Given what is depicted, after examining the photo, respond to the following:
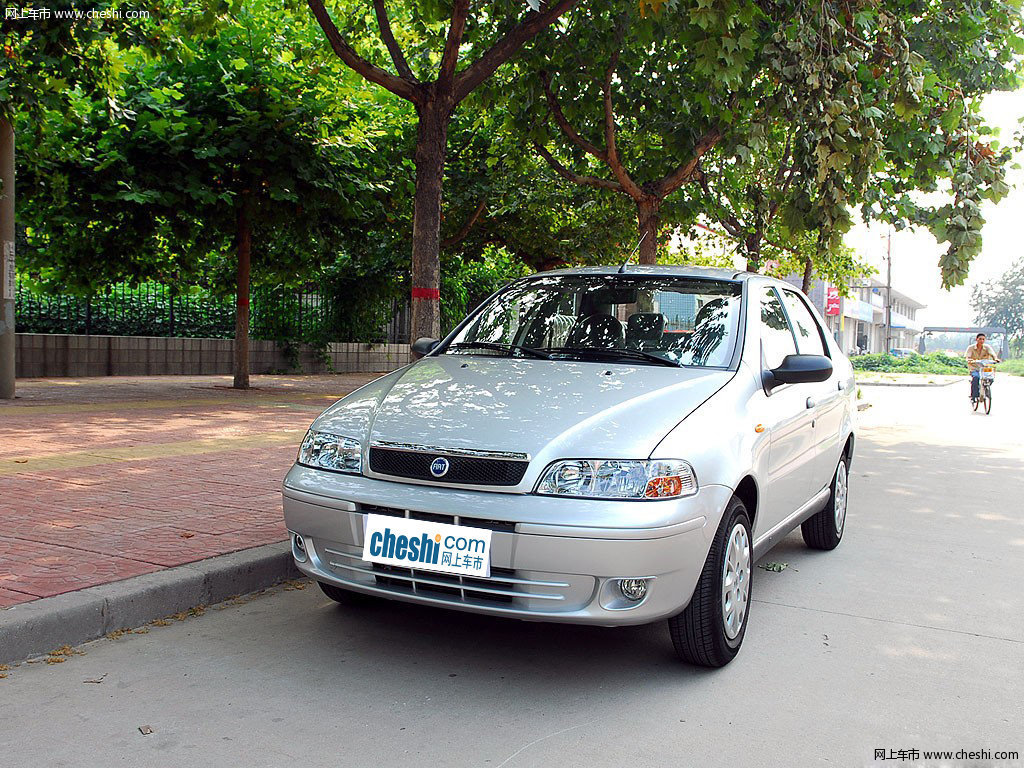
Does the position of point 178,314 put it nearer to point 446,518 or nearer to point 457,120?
point 457,120

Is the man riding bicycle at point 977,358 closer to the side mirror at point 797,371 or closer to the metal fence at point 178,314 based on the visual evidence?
the metal fence at point 178,314

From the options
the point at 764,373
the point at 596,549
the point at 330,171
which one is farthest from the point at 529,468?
the point at 330,171

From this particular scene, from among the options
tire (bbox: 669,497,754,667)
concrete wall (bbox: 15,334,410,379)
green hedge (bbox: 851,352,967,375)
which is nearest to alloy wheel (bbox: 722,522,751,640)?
tire (bbox: 669,497,754,667)

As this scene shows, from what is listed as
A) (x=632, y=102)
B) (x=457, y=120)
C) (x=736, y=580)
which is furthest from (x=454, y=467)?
(x=457, y=120)

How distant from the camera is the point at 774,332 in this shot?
517 centimetres

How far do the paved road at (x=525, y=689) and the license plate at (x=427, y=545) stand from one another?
465mm

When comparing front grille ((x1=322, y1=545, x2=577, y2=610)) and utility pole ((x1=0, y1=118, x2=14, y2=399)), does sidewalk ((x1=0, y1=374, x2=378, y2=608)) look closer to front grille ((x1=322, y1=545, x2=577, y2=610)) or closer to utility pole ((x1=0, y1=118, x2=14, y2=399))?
utility pole ((x1=0, y1=118, x2=14, y2=399))

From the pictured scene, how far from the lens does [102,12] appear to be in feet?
34.3

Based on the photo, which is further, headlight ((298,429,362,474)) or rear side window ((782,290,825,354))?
rear side window ((782,290,825,354))

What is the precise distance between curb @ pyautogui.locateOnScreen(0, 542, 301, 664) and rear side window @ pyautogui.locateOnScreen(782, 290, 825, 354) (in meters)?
3.07

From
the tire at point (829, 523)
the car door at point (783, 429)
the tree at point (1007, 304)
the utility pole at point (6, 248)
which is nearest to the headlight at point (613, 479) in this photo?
the car door at point (783, 429)

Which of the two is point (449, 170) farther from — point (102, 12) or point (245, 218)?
point (102, 12)

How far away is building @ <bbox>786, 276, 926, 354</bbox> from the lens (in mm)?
56344

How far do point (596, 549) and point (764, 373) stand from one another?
1.61 m
